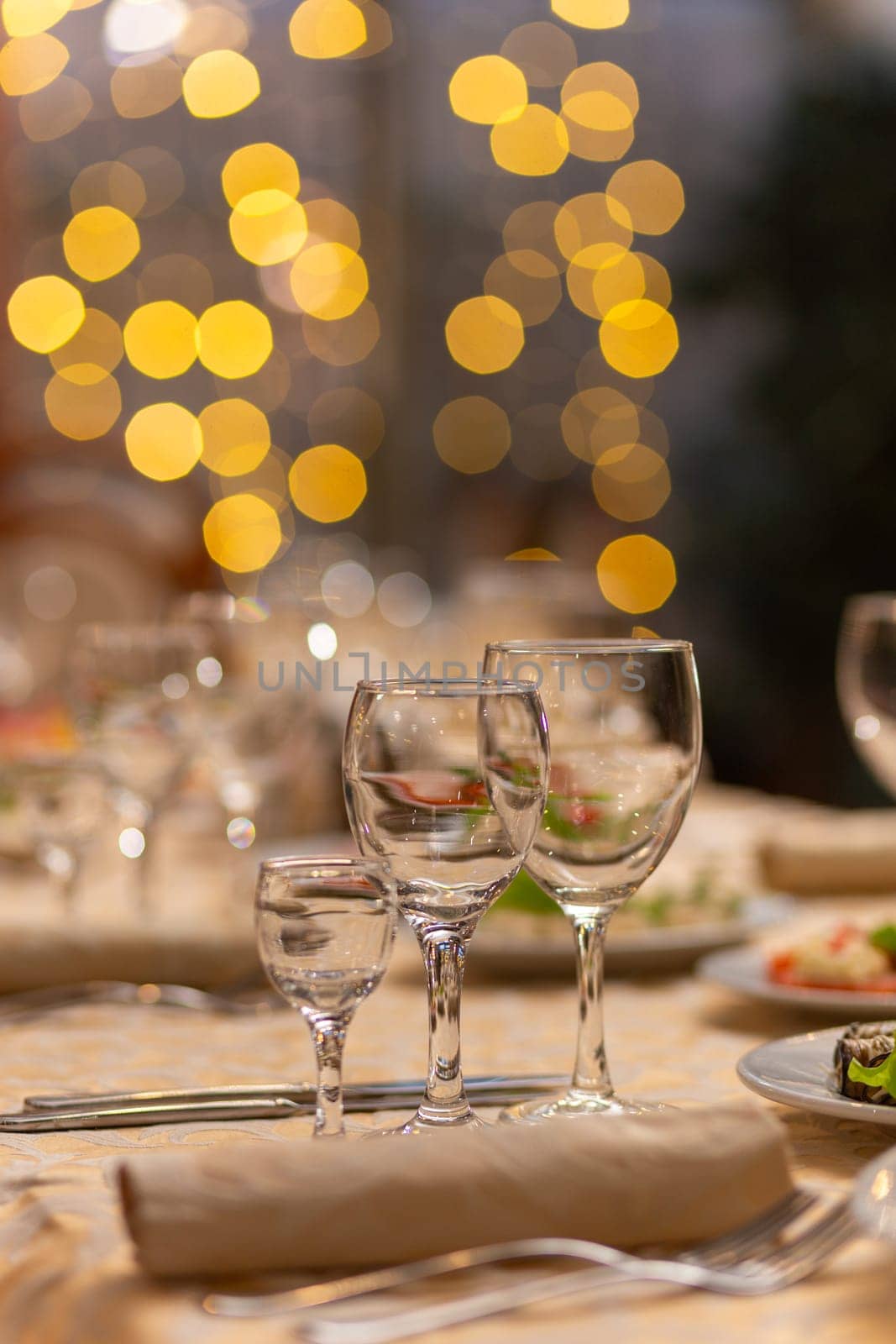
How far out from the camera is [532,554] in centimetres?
501

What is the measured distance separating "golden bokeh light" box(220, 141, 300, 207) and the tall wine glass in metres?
4.79

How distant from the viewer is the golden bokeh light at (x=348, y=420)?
212 inches

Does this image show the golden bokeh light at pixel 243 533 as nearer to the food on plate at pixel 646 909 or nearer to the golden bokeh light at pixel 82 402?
the golden bokeh light at pixel 82 402

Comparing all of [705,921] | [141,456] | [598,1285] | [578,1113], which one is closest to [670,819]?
[578,1113]

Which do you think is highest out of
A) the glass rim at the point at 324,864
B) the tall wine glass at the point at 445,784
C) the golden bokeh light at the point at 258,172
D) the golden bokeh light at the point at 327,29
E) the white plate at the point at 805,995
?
the golden bokeh light at the point at 327,29

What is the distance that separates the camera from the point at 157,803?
1.28 m

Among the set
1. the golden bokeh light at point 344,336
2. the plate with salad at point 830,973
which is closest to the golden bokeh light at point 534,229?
the golden bokeh light at point 344,336

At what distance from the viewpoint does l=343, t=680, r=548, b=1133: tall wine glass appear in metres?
0.67

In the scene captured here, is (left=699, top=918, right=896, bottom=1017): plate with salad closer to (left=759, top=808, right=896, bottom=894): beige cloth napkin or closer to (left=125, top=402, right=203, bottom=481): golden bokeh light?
(left=759, top=808, right=896, bottom=894): beige cloth napkin

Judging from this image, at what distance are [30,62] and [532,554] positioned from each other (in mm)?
2156

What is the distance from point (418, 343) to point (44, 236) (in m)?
1.31

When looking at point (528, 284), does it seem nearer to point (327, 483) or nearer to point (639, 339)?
point (639, 339)

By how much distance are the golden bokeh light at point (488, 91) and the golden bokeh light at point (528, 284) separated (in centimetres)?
48

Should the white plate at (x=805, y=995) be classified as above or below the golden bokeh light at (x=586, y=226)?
below
